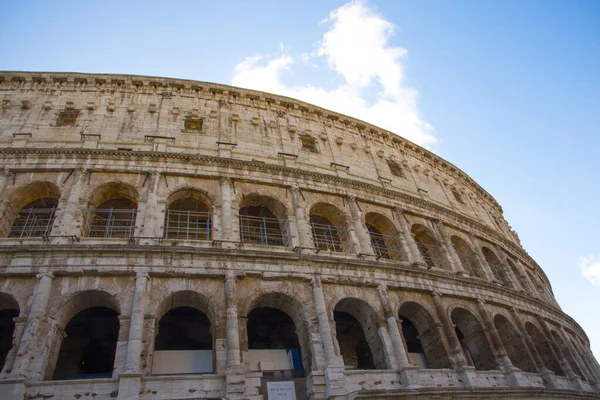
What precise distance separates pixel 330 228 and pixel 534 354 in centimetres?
923

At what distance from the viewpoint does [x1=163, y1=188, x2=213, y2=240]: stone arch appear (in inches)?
523

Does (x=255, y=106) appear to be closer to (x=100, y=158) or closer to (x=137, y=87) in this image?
(x=137, y=87)

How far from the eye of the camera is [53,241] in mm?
11156

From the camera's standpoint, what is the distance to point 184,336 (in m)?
12.6

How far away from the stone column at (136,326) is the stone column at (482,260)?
14056 millimetres

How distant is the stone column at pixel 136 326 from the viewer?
917 centimetres

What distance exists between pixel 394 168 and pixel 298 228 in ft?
27.7

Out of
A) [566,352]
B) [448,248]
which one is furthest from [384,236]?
[566,352]

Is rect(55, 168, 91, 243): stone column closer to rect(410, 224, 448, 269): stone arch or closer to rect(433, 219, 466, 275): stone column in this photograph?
rect(410, 224, 448, 269): stone arch

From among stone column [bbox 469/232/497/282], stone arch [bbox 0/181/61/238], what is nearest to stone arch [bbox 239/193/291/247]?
stone arch [bbox 0/181/61/238]

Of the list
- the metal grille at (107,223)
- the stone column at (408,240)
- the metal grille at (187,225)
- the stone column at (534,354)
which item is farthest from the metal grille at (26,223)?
the stone column at (534,354)

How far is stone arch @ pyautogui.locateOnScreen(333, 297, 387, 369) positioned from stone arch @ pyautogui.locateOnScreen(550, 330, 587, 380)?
9336mm

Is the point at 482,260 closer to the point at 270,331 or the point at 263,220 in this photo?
the point at 270,331

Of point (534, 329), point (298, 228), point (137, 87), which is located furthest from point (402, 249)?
point (137, 87)
